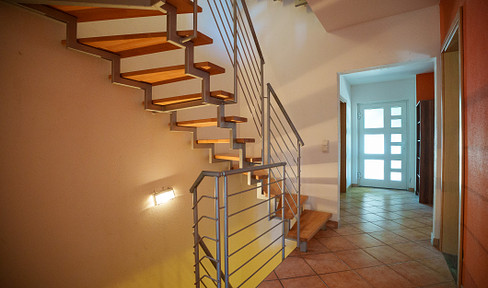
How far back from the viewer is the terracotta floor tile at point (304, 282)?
1.92 metres

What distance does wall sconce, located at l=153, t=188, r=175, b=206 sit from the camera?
252cm

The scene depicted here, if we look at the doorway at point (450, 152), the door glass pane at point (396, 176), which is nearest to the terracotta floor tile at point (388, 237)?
the doorway at point (450, 152)

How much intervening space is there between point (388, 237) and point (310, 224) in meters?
0.91

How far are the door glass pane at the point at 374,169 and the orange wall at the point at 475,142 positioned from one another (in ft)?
14.7

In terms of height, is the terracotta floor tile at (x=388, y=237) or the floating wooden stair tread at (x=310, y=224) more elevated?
the floating wooden stair tread at (x=310, y=224)

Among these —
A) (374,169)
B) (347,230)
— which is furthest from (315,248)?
(374,169)

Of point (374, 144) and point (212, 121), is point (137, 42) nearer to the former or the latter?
point (212, 121)

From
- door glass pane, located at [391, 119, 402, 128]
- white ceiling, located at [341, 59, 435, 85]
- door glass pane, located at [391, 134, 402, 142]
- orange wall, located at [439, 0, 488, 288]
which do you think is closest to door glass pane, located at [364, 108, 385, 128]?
door glass pane, located at [391, 119, 402, 128]

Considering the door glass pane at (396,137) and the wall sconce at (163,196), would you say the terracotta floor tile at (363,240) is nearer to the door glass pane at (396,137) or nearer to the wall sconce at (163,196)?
the wall sconce at (163,196)

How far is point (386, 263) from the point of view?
222 centimetres

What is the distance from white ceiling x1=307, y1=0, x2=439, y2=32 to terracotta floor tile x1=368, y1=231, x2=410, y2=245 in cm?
262

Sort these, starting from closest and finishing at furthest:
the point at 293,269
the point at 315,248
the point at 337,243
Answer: the point at 293,269
the point at 315,248
the point at 337,243

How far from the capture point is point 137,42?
67.9 inches

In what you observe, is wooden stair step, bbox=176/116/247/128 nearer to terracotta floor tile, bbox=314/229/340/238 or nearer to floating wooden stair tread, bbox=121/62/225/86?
floating wooden stair tread, bbox=121/62/225/86
